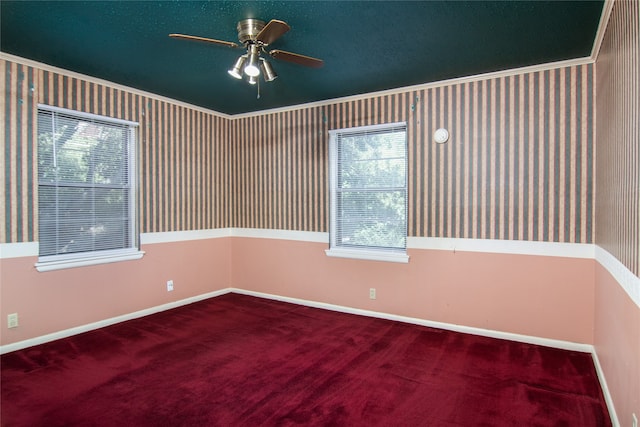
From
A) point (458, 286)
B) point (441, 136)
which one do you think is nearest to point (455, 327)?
point (458, 286)

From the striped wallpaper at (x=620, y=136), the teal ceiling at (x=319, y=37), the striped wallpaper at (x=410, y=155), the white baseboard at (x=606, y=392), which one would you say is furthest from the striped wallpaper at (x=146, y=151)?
the white baseboard at (x=606, y=392)

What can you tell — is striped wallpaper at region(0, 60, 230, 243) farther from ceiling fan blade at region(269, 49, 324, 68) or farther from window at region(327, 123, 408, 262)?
ceiling fan blade at region(269, 49, 324, 68)

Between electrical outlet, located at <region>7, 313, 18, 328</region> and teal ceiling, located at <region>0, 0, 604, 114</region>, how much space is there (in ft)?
7.56

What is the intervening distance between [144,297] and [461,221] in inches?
146

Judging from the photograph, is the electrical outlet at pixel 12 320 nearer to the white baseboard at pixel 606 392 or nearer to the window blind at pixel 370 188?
the window blind at pixel 370 188

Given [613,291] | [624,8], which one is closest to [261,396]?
[613,291]

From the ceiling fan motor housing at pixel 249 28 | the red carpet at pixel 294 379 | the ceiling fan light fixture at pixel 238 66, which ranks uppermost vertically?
the ceiling fan motor housing at pixel 249 28

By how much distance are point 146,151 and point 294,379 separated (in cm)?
318

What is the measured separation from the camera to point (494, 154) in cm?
354

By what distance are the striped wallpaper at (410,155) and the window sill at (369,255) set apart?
29 cm

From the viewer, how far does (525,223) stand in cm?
342

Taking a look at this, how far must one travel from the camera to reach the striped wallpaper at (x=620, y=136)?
1.68m

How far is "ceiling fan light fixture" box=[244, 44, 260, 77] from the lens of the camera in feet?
8.41

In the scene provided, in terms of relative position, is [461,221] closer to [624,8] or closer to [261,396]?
[624,8]
